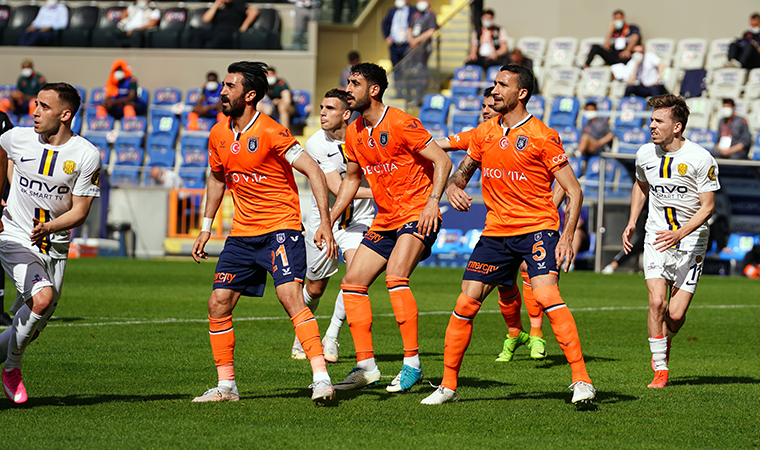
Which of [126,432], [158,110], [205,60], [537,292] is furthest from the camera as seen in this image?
[205,60]

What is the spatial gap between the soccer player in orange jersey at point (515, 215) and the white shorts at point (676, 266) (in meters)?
1.35

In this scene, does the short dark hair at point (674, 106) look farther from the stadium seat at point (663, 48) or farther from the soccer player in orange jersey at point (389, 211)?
the stadium seat at point (663, 48)

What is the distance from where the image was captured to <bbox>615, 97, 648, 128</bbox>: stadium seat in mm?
22312

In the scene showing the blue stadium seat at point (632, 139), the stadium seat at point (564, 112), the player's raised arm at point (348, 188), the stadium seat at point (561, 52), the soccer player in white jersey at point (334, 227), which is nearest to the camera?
the player's raised arm at point (348, 188)

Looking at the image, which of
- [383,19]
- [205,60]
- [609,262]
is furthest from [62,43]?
[609,262]

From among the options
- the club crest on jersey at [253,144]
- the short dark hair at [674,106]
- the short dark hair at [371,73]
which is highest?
the short dark hair at [371,73]

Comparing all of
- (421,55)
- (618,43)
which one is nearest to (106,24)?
(421,55)

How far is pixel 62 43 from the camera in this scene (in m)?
29.8

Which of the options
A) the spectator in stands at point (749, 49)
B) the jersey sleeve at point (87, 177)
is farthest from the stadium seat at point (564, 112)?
the jersey sleeve at point (87, 177)

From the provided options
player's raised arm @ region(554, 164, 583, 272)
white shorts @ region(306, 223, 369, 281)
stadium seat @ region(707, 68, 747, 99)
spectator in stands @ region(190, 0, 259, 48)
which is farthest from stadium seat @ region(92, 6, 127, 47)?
player's raised arm @ region(554, 164, 583, 272)

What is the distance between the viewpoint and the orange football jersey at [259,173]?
641 cm

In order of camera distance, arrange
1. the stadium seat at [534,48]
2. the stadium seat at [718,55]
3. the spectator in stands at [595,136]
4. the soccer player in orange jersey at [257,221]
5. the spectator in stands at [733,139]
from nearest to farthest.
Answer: the soccer player in orange jersey at [257,221], the spectator in stands at [733,139], the spectator in stands at [595,136], the stadium seat at [718,55], the stadium seat at [534,48]

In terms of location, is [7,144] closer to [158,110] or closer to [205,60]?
[158,110]

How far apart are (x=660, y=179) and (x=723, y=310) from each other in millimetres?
Answer: 6380
